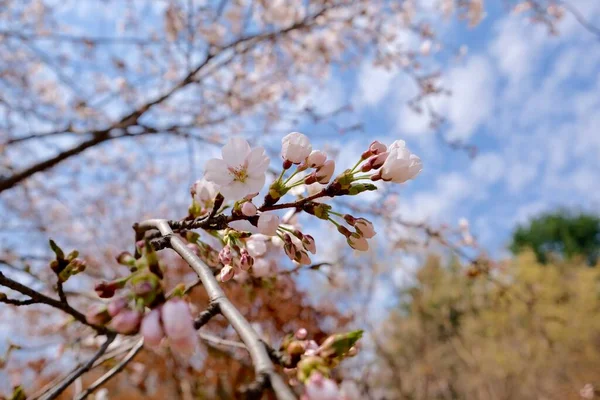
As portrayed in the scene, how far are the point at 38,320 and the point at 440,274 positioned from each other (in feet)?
47.1

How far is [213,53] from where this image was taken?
121 inches

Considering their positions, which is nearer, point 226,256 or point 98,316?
point 98,316

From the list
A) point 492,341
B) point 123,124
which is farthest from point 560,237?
point 123,124

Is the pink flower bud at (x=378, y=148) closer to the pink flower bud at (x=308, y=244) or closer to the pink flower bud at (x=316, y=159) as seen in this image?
the pink flower bud at (x=316, y=159)

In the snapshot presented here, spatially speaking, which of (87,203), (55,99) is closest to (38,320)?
(87,203)

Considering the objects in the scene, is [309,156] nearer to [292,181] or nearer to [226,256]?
[292,181]

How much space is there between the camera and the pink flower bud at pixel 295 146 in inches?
34.1

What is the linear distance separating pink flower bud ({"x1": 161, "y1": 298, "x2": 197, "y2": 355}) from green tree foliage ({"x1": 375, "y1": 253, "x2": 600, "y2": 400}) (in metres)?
8.08

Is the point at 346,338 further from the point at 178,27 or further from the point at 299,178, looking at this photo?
the point at 178,27

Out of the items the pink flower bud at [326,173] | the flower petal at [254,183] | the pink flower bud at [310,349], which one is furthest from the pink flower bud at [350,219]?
the pink flower bud at [310,349]

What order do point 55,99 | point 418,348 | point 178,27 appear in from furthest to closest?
point 418,348 < point 55,99 < point 178,27

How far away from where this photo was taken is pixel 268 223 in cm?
79

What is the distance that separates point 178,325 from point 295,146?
0.48 metres

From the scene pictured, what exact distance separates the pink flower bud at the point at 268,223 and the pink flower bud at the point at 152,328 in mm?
300
